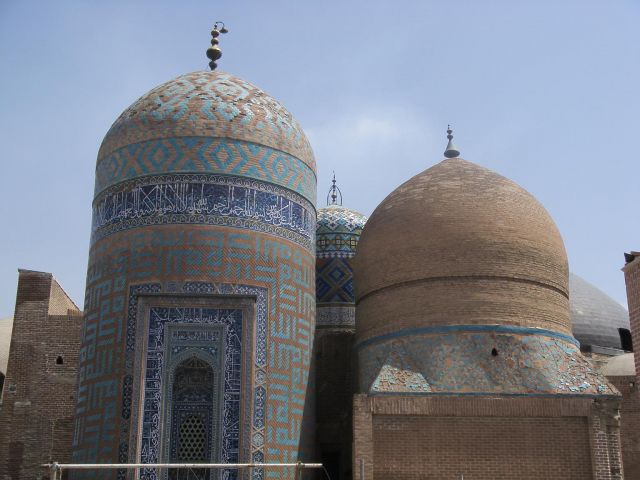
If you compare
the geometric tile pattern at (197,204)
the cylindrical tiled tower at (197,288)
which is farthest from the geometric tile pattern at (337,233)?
the geometric tile pattern at (197,204)

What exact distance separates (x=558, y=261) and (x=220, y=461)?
22.5ft

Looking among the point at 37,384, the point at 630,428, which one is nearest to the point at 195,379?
the point at 37,384

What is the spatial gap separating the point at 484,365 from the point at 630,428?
566 centimetres

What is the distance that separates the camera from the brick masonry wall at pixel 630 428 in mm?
16625

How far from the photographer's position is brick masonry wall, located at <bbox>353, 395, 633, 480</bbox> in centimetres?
1227

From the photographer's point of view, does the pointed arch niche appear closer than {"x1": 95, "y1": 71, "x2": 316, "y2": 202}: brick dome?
Yes

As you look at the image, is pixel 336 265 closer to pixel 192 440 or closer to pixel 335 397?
pixel 335 397

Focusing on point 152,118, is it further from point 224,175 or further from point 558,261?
point 558,261

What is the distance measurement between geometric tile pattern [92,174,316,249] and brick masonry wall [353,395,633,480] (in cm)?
344

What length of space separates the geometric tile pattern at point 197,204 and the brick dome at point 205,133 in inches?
7.8

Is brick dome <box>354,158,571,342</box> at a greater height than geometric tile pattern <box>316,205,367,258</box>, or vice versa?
geometric tile pattern <box>316,205,367,258</box>

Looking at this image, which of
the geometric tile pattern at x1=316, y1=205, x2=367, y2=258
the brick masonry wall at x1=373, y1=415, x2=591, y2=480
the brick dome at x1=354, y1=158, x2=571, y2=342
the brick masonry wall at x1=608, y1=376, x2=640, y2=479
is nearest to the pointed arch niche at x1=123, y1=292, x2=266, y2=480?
the brick masonry wall at x1=373, y1=415, x2=591, y2=480

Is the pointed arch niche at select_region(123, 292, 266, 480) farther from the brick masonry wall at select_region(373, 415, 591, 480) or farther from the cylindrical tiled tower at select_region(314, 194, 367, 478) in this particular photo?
the cylindrical tiled tower at select_region(314, 194, 367, 478)

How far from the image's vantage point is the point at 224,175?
1383 centimetres
